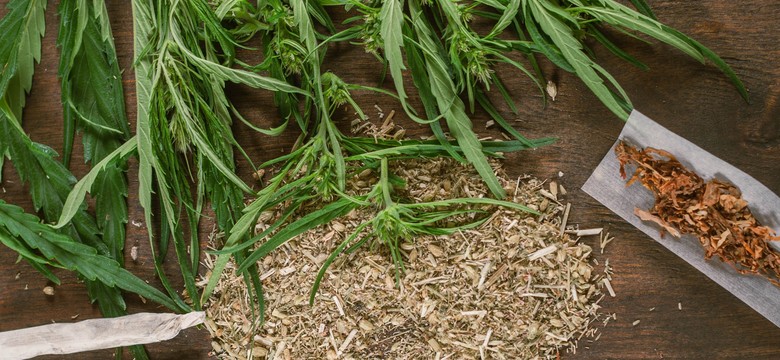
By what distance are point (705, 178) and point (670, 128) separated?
0.33ft

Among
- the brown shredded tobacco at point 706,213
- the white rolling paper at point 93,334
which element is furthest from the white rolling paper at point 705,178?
the white rolling paper at point 93,334

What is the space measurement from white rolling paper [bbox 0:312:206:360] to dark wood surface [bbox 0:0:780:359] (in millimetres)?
340

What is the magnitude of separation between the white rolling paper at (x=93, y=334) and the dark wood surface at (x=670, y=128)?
1.12 feet

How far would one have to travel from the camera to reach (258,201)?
40.2 inches

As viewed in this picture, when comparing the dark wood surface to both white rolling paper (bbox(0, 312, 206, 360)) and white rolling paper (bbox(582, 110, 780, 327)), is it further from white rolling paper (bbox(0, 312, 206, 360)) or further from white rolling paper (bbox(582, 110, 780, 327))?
white rolling paper (bbox(0, 312, 206, 360))

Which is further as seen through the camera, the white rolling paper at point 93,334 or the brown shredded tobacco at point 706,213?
the white rolling paper at point 93,334

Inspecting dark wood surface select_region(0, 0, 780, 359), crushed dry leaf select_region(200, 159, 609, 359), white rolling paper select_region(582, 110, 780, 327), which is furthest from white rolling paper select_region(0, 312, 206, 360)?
white rolling paper select_region(582, 110, 780, 327)

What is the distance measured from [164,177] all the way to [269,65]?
0.85 feet

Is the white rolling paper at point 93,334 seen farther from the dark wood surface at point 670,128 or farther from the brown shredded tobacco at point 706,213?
the brown shredded tobacco at point 706,213

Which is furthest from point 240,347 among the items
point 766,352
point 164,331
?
point 766,352

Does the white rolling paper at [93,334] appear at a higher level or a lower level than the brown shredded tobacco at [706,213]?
lower

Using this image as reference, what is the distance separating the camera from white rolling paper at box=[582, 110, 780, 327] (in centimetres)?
102

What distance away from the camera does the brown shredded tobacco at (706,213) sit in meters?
1.00

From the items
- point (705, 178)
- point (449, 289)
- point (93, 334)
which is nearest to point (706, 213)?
point (705, 178)
